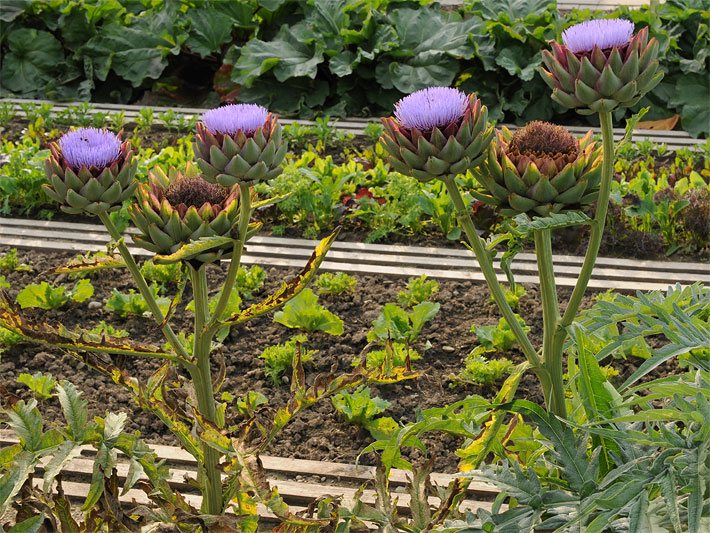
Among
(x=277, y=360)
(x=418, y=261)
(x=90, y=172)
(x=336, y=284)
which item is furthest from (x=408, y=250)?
(x=90, y=172)

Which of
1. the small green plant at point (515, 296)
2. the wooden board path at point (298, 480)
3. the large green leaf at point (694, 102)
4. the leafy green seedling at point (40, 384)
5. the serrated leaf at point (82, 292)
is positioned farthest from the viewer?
the large green leaf at point (694, 102)

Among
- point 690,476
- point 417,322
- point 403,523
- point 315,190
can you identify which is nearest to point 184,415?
point 403,523

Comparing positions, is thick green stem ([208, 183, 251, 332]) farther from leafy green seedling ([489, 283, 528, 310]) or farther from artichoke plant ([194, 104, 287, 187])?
leafy green seedling ([489, 283, 528, 310])

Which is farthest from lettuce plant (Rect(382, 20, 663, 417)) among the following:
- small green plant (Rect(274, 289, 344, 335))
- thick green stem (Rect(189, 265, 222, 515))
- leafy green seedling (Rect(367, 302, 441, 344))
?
small green plant (Rect(274, 289, 344, 335))

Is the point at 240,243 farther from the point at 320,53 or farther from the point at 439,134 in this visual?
the point at 320,53

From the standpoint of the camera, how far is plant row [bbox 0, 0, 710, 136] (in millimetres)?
5164

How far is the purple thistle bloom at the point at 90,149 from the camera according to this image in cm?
166

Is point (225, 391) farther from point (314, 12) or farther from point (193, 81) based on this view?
point (193, 81)

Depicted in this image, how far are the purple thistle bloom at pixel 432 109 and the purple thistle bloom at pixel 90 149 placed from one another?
1.65 ft

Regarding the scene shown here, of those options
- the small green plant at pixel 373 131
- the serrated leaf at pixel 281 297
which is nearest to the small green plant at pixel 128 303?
the serrated leaf at pixel 281 297

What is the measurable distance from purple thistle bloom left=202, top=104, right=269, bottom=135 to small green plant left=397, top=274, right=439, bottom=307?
1.35 m

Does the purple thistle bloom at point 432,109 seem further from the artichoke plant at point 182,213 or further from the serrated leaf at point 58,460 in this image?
the serrated leaf at point 58,460

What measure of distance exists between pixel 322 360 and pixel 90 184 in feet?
3.83

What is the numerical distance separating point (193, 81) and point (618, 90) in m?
4.74
